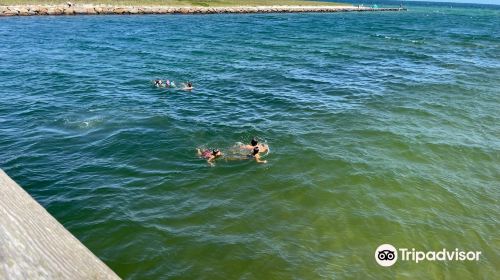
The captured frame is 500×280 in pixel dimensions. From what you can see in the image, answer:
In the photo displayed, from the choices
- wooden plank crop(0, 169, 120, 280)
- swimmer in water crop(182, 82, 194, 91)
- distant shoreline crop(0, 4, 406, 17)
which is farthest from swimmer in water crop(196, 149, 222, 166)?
distant shoreline crop(0, 4, 406, 17)

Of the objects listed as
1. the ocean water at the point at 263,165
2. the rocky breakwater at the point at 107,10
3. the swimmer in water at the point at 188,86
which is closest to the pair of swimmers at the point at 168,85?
the swimmer in water at the point at 188,86

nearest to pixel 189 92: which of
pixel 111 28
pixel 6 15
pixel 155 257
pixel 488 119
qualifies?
pixel 155 257

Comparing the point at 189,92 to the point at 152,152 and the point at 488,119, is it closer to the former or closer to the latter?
the point at 152,152

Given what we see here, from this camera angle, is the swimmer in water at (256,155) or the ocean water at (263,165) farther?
the swimmer in water at (256,155)

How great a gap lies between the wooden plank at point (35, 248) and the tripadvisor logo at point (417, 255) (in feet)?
29.9

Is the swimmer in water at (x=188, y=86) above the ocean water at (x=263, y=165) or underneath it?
above

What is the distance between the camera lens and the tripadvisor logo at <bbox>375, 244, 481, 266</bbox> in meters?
9.76

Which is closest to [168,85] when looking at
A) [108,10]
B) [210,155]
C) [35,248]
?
[210,155]

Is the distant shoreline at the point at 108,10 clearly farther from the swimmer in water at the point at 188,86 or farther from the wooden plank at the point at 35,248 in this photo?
the wooden plank at the point at 35,248

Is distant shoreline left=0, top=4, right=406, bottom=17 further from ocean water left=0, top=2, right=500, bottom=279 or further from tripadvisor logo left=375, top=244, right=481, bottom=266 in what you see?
tripadvisor logo left=375, top=244, right=481, bottom=266

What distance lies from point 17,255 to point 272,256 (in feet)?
27.6

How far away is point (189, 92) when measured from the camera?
23594 millimetres

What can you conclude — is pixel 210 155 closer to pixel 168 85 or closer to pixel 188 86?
pixel 188 86

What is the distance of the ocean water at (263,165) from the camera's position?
994 cm
